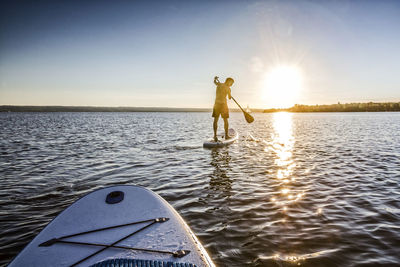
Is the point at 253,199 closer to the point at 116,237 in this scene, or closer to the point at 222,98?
the point at 116,237

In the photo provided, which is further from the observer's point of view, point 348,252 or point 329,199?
point 329,199

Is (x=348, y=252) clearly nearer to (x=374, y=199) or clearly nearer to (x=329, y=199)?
(x=329, y=199)

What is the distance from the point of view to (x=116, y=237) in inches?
111

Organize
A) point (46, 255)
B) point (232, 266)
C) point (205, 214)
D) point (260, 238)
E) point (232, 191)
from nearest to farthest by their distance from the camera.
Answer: point (46, 255) → point (232, 266) → point (260, 238) → point (205, 214) → point (232, 191)

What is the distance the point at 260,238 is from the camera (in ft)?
12.1

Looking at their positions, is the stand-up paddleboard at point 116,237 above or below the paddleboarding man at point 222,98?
below

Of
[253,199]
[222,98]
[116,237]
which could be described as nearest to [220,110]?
[222,98]

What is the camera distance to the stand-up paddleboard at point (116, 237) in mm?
2391

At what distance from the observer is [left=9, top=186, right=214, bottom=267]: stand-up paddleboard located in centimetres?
239

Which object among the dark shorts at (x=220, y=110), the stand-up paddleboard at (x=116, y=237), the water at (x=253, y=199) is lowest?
the water at (x=253, y=199)

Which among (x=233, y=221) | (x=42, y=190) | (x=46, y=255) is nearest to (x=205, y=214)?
(x=233, y=221)

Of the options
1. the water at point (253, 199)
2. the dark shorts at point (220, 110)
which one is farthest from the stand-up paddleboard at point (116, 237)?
the dark shorts at point (220, 110)

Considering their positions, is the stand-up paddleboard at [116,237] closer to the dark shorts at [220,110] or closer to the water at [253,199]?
the water at [253,199]

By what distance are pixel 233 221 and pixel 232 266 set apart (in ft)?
4.21
